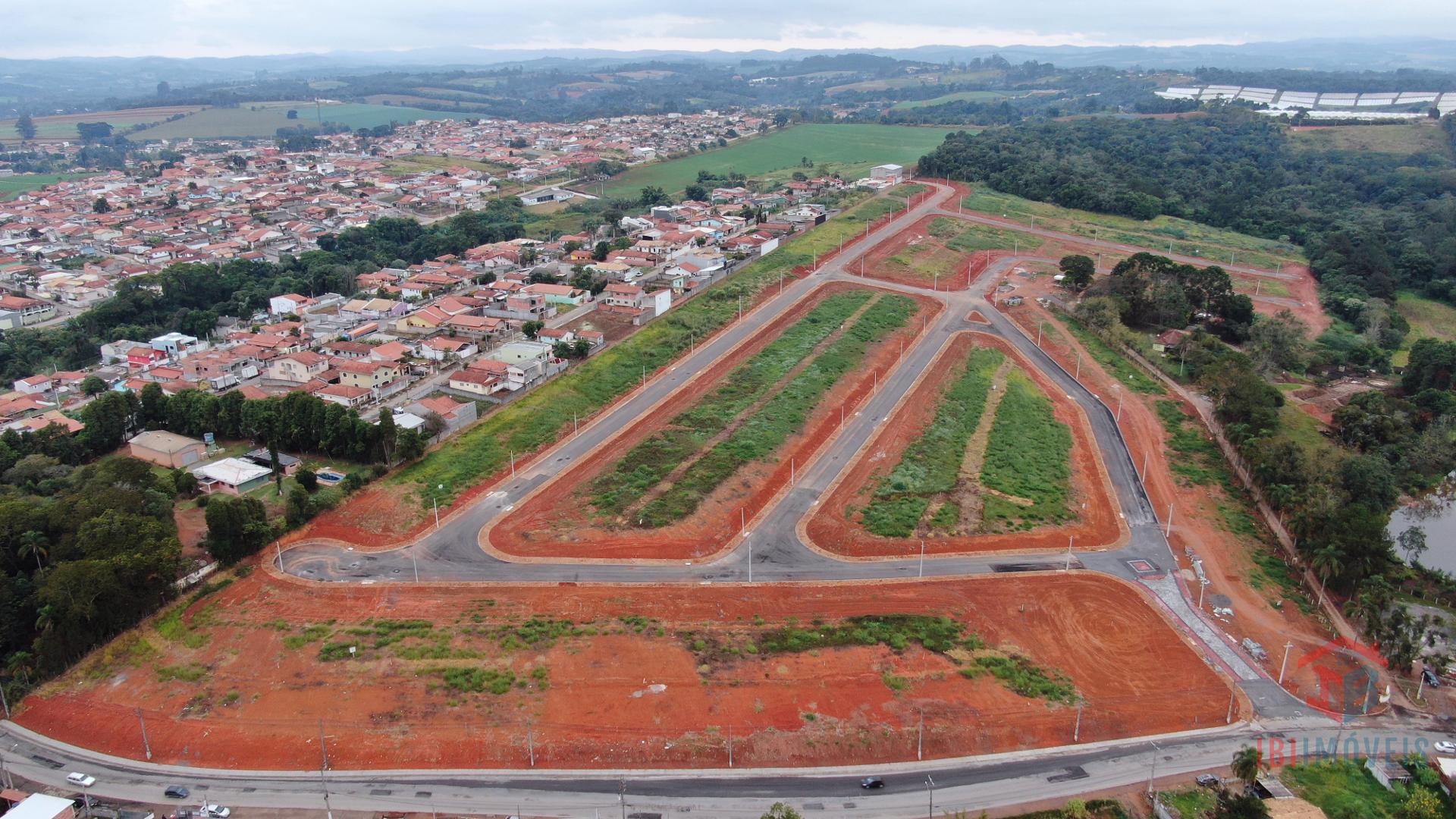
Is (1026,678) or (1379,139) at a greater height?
(1379,139)

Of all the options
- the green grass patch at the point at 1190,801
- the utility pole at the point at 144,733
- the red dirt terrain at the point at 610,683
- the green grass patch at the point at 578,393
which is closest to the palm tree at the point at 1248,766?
the green grass patch at the point at 1190,801

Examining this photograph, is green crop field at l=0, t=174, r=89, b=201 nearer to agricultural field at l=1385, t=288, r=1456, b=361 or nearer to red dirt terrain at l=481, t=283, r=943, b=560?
red dirt terrain at l=481, t=283, r=943, b=560

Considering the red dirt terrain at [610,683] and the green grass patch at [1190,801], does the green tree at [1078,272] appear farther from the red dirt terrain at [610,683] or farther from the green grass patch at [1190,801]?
the green grass patch at [1190,801]

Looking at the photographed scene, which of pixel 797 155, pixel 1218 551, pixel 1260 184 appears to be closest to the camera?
pixel 1218 551

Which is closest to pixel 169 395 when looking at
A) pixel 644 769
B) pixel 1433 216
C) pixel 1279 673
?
pixel 644 769

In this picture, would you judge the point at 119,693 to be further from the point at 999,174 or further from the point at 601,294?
the point at 999,174

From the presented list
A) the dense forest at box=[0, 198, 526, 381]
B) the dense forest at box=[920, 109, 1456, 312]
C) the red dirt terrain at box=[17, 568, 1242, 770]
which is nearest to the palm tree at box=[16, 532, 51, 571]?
the red dirt terrain at box=[17, 568, 1242, 770]

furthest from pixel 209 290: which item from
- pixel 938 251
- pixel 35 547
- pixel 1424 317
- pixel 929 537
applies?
pixel 1424 317

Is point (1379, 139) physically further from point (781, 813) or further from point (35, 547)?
point (35, 547)
